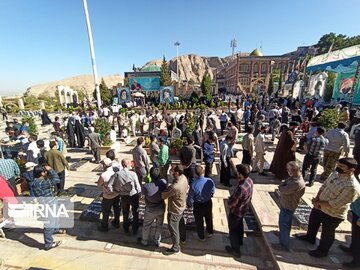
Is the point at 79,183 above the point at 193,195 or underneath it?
underneath

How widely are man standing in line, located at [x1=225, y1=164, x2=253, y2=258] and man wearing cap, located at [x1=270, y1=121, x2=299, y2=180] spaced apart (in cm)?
301

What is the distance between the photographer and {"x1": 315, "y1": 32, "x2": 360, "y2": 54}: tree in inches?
1925

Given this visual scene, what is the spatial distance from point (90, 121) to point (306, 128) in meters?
12.1

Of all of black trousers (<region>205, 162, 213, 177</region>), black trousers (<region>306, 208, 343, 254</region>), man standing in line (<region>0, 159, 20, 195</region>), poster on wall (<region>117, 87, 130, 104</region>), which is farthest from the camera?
poster on wall (<region>117, 87, 130, 104</region>)

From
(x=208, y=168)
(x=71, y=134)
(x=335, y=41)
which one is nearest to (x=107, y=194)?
(x=208, y=168)

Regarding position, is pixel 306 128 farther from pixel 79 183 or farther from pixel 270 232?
pixel 79 183

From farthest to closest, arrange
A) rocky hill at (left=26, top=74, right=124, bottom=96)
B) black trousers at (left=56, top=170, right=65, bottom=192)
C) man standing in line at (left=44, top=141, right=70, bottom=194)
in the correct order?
rocky hill at (left=26, top=74, right=124, bottom=96), black trousers at (left=56, top=170, right=65, bottom=192), man standing in line at (left=44, top=141, right=70, bottom=194)

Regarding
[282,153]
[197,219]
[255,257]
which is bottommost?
[255,257]

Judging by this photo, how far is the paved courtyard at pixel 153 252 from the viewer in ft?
10.8

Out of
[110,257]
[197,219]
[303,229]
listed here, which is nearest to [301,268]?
[303,229]

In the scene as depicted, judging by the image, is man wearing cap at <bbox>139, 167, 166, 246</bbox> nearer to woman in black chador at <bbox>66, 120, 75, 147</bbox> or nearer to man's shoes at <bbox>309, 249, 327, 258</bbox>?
man's shoes at <bbox>309, 249, 327, 258</bbox>

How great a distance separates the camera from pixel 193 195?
11.6ft

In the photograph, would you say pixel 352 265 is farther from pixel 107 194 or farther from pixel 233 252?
pixel 107 194

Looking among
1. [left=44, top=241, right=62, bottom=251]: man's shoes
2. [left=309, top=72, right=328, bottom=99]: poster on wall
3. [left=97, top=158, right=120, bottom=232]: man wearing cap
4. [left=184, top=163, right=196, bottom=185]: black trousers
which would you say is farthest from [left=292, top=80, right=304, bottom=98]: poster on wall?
[left=44, top=241, right=62, bottom=251]: man's shoes
